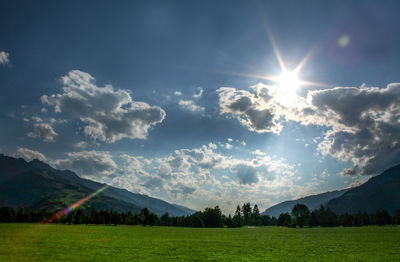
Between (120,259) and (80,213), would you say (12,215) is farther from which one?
(120,259)

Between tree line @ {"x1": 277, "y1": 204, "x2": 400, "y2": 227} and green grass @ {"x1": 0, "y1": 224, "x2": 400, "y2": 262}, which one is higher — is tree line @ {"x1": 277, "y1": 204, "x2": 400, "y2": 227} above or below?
above

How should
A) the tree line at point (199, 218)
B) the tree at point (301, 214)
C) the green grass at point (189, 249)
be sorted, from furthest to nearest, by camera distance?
the tree at point (301, 214) → the tree line at point (199, 218) → the green grass at point (189, 249)


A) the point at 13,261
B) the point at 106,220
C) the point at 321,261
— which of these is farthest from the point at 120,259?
the point at 106,220

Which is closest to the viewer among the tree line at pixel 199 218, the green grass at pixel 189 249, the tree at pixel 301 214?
the green grass at pixel 189 249

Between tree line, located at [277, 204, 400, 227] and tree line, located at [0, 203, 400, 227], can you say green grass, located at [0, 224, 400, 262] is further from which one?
tree line, located at [277, 204, 400, 227]

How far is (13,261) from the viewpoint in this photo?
Answer: 22234mm

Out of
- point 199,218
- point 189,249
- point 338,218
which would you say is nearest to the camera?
point 189,249

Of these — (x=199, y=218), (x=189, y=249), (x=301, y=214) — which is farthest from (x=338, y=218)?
(x=189, y=249)

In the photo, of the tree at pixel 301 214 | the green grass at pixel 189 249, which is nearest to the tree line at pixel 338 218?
the tree at pixel 301 214

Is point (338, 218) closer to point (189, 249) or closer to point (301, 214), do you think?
point (301, 214)

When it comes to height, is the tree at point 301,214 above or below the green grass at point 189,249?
above

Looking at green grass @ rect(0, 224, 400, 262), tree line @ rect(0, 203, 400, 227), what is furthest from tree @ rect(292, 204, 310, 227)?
green grass @ rect(0, 224, 400, 262)

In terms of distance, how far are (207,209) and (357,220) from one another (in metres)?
101

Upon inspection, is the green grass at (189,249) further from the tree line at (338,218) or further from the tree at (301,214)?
the tree at (301,214)
